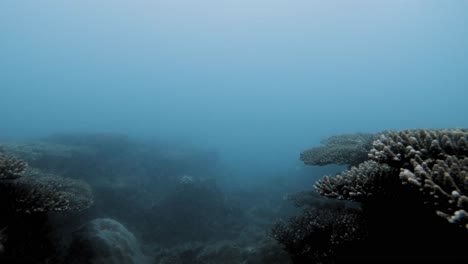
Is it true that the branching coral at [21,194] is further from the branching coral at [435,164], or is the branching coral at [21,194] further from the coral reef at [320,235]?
the branching coral at [435,164]

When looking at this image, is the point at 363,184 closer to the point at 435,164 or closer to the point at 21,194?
the point at 435,164

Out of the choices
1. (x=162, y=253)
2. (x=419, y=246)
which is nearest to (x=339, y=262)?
(x=419, y=246)

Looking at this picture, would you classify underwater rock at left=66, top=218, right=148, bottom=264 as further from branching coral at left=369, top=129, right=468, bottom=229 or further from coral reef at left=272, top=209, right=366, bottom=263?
branching coral at left=369, top=129, right=468, bottom=229

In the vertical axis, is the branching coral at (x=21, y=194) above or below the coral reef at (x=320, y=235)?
above

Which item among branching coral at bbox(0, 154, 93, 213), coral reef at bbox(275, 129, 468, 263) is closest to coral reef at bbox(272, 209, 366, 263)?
coral reef at bbox(275, 129, 468, 263)

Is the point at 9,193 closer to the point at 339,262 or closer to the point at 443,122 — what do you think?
the point at 339,262

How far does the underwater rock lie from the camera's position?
21.4 ft

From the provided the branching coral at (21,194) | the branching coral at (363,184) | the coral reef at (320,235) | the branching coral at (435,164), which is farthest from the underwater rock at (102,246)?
the branching coral at (435,164)

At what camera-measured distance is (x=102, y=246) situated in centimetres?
683

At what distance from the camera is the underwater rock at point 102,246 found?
6531mm

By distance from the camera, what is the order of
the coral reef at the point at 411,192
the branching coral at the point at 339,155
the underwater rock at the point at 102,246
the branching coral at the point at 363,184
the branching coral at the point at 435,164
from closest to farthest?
the branching coral at the point at 435,164, the coral reef at the point at 411,192, the branching coral at the point at 363,184, the underwater rock at the point at 102,246, the branching coral at the point at 339,155

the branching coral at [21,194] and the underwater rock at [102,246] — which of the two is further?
the underwater rock at [102,246]

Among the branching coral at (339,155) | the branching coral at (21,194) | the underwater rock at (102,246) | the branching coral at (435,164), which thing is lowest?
the underwater rock at (102,246)

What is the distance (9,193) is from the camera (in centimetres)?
540
